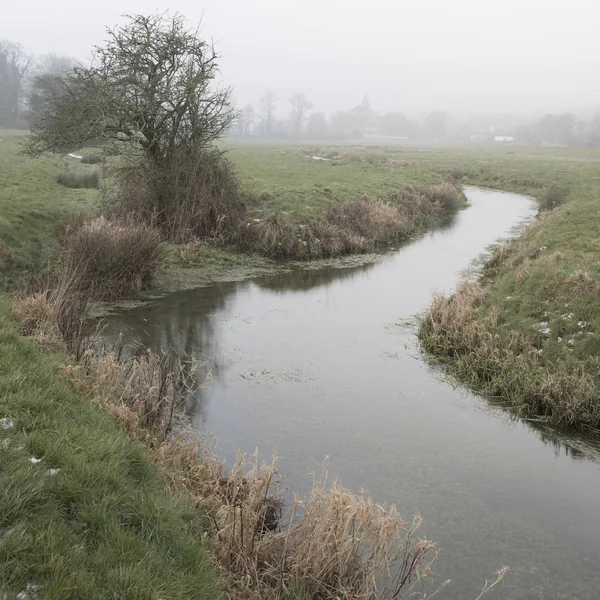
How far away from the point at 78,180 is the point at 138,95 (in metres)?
10.2

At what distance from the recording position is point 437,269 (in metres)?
20.6

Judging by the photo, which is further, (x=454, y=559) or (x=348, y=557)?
(x=454, y=559)

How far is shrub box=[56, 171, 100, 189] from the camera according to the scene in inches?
1081

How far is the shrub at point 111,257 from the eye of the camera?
14.4 meters

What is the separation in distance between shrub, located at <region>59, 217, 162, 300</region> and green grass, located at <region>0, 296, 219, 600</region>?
8251 mm

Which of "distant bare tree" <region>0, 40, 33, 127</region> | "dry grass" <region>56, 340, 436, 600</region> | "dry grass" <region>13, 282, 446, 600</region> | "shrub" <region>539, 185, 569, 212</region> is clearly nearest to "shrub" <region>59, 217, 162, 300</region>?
"dry grass" <region>13, 282, 446, 600</region>

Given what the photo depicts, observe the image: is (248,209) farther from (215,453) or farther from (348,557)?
(348,557)

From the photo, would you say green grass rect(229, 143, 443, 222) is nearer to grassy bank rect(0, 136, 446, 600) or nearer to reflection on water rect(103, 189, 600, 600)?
reflection on water rect(103, 189, 600, 600)

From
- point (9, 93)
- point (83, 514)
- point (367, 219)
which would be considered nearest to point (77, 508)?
point (83, 514)

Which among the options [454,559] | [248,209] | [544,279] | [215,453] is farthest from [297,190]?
[454,559]

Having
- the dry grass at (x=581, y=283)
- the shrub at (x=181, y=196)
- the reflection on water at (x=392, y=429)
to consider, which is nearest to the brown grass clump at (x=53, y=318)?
the reflection on water at (x=392, y=429)

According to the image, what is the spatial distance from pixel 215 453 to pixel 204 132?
16.1 m

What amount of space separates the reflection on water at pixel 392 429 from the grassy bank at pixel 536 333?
530 millimetres

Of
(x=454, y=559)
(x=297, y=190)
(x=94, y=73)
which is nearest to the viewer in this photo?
(x=454, y=559)
